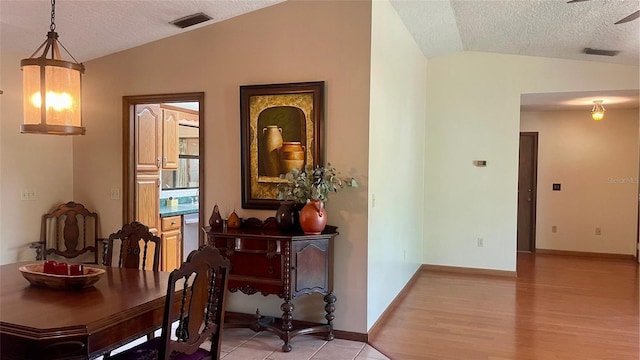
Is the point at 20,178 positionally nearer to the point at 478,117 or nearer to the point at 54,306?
the point at 54,306

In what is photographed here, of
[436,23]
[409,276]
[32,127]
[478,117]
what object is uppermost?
[436,23]

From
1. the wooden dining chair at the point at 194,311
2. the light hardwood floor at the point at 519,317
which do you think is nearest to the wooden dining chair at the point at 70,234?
the wooden dining chair at the point at 194,311

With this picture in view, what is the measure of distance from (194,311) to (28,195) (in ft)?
10.3

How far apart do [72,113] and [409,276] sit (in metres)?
4.20

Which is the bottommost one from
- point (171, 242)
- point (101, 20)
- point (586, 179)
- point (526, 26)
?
point (171, 242)

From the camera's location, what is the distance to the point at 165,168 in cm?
542

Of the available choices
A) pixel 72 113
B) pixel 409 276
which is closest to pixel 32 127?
pixel 72 113

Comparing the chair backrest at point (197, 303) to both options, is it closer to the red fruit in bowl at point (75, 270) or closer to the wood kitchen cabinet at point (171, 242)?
the red fruit in bowl at point (75, 270)

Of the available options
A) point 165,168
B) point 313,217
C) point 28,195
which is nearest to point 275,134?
point 313,217

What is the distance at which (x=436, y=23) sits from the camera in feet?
16.1

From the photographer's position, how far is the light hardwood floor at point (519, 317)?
3668mm

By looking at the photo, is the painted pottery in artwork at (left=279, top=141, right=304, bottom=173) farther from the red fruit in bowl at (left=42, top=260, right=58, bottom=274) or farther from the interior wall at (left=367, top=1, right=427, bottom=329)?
the red fruit in bowl at (left=42, top=260, right=58, bottom=274)

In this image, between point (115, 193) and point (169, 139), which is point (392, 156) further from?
point (115, 193)

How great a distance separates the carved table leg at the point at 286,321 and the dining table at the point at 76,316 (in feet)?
3.97
